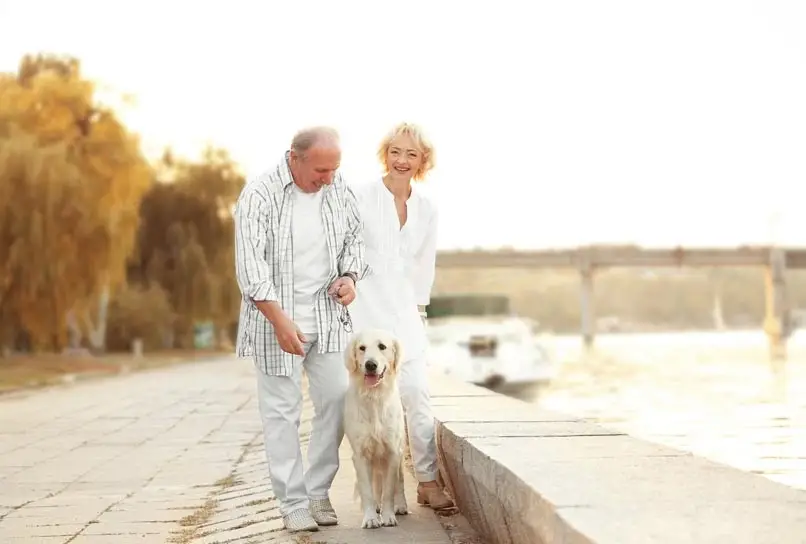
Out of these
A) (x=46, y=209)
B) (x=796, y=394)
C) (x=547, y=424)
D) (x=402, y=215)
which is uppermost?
(x=46, y=209)

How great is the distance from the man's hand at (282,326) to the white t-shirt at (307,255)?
0.82 ft

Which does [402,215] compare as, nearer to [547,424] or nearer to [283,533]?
[547,424]

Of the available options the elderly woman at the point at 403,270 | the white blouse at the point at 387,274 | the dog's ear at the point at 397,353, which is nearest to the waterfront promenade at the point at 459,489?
the elderly woman at the point at 403,270

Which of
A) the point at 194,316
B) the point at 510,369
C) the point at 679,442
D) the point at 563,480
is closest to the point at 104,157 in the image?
the point at 510,369

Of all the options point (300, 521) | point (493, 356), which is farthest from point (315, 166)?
point (493, 356)

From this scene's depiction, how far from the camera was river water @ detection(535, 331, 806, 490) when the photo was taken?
13242 millimetres

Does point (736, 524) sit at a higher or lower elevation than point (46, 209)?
lower

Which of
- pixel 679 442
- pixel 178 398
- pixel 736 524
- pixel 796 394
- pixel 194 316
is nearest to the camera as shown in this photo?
pixel 736 524

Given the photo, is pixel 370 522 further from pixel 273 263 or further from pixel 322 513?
pixel 273 263

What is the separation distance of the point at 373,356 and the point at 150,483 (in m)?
3.24

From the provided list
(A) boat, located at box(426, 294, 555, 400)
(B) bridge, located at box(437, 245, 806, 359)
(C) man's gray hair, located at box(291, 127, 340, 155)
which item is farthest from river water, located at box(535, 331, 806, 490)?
(B) bridge, located at box(437, 245, 806, 359)

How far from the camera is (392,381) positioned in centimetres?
598

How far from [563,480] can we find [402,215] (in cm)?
255

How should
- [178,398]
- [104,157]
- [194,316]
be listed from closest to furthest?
1. [178,398]
2. [104,157]
3. [194,316]
